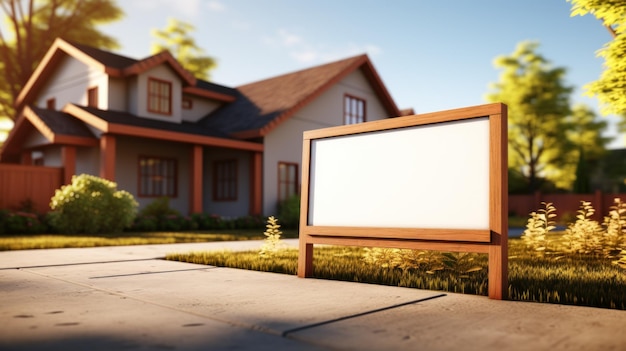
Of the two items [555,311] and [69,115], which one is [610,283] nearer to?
[555,311]

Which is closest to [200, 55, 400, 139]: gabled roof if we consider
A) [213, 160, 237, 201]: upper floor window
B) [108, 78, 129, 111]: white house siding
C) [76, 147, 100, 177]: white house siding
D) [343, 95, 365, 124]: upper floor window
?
[343, 95, 365, 124]: upper floor window

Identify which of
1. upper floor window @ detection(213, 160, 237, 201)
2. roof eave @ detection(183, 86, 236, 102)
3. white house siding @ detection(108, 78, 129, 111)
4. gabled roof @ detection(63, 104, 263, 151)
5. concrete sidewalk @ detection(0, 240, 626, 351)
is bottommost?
concrete sidewalk @ detection(0, 240, 626, 351)

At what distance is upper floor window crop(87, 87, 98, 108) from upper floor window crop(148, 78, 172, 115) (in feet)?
6.84

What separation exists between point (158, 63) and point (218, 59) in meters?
21.4

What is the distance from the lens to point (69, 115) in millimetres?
17875

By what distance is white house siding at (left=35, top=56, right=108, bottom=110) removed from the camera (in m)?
19.2

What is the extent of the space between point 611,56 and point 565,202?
2083 centimetres

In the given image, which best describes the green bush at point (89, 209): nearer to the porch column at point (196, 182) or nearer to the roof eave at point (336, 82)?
the porch column at point (196, 182)

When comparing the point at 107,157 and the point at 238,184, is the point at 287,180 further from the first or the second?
the point at 107,157

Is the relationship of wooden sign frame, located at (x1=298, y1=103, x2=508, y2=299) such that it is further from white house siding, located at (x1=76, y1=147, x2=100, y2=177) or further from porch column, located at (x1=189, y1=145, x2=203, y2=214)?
white house siding, located at (x1=76, y1=147, x2=100, y2=177)

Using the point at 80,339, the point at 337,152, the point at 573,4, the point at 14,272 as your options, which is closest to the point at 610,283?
the point at 337,152

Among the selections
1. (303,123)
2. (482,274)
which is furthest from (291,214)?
(482,274)

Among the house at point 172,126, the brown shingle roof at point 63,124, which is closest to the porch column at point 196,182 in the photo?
the house at point 172,126

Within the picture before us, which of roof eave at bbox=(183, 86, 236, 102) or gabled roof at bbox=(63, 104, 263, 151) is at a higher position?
roof eave at bbox=(183, 86, 236, 102)
